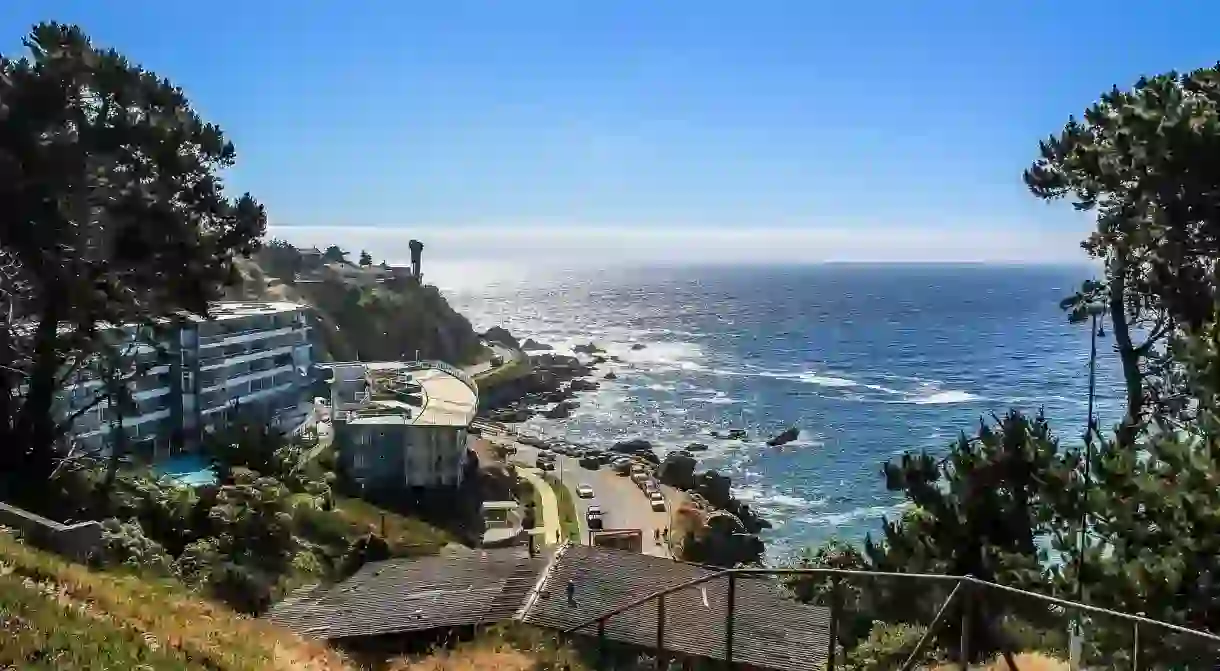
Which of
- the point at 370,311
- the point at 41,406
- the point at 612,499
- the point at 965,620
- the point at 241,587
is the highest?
the point at 41,406

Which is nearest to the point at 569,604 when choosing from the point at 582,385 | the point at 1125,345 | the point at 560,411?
the point at 1125,345

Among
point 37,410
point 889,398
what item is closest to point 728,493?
point 889,398

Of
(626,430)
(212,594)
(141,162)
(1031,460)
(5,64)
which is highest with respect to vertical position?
(5,64)

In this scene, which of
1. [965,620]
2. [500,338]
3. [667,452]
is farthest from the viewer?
[500,338]

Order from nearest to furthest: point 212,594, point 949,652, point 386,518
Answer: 1. point 949,652
2. point 212,594
3. point 386,518

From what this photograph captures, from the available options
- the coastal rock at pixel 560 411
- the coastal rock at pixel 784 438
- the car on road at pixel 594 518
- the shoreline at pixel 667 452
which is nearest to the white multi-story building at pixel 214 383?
the car on road at pixel 594 518

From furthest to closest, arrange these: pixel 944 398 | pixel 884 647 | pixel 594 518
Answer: pixel 944 398 → pixel 594 518 → pixel 884 647

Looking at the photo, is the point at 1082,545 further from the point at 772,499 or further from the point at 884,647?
the point at 772,499

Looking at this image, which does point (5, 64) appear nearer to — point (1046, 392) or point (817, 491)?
point (817, 491)

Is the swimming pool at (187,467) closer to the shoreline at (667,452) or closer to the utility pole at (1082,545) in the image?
the shoreline at (667,452)
